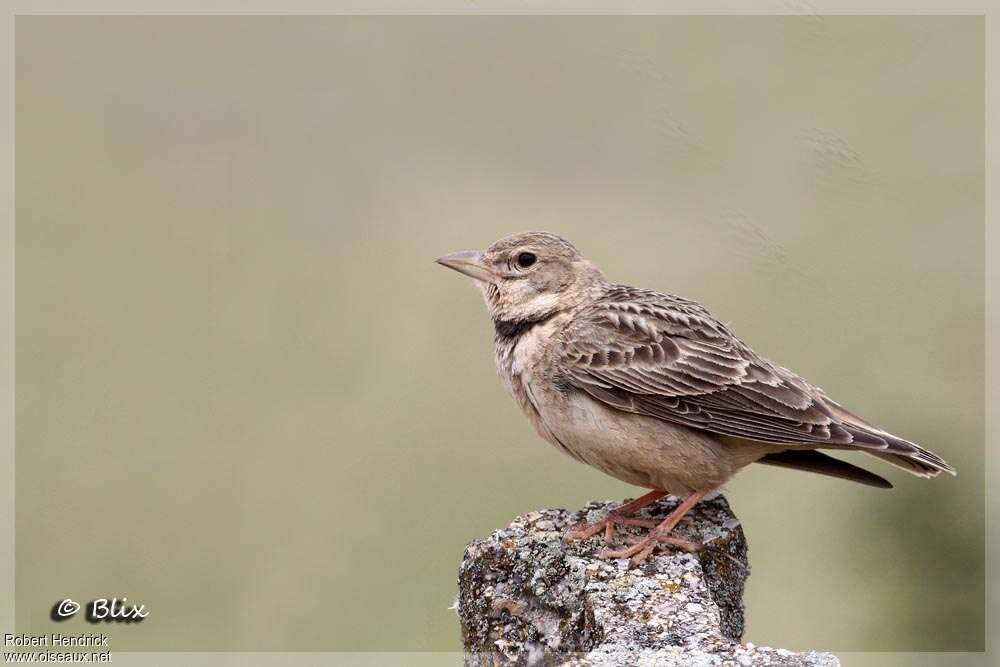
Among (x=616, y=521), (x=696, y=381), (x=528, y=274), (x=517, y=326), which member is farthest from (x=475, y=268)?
(x=616, y=521)

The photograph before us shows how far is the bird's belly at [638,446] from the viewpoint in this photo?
760 cm

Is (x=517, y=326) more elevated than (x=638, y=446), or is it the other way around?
(x=517, y=326)

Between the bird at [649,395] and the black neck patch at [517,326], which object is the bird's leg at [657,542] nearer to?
the bird at [649,395]

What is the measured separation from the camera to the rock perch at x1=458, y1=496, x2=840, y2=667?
611 cm

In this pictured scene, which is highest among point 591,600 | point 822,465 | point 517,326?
point 517,326

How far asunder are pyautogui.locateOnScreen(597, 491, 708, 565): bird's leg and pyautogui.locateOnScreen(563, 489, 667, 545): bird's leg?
0.15 meters

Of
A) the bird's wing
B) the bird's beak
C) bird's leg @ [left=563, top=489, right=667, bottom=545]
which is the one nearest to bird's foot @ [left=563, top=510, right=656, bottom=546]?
bird's leg @ [left=563, top=489, right=667, bottom=545]

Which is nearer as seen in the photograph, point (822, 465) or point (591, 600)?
point (591, 600)

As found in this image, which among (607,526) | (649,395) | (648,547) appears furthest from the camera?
(649,395)

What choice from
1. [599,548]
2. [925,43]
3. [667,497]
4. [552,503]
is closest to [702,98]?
[925,43]

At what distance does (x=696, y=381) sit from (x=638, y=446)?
52 cm

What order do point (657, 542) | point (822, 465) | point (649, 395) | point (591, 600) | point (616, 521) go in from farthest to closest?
point (822, 465), point (649, 395), point (616, 521), point (657, 542), point (591, 600)

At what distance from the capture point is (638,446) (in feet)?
25.2

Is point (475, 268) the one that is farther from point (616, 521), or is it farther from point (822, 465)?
point (822, 465)
